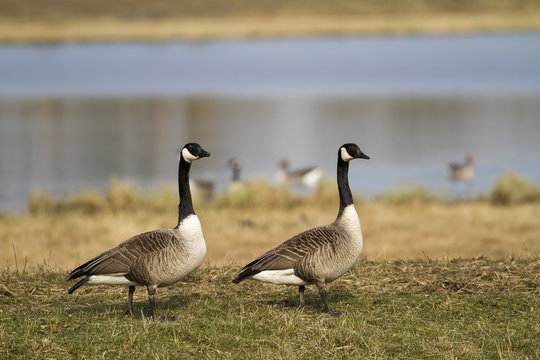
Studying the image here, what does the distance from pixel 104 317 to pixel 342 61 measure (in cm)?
7687

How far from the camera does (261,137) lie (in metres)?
40.9

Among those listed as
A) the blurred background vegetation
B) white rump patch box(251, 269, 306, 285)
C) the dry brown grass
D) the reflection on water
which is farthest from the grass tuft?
the blurred background vegetation

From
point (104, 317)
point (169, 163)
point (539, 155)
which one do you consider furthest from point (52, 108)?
point (104, 317)

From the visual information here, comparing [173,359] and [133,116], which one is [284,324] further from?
[133,116]

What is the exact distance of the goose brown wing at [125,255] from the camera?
758cm

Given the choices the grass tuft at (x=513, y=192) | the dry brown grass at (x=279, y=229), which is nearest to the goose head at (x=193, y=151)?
the dry brown grass at (x=279, y=229)

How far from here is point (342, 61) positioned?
3263 inches

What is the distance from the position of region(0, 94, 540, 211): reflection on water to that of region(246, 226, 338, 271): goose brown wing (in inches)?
657

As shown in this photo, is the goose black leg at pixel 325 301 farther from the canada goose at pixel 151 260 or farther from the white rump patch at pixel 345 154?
the white rump patch at pixel 345 154

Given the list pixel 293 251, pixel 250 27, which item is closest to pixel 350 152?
pixel 293 251

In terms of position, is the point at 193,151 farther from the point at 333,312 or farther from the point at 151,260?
the point at 333,312

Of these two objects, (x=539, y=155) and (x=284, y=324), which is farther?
(x=539, y=155)

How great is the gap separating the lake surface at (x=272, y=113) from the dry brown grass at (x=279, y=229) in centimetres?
555

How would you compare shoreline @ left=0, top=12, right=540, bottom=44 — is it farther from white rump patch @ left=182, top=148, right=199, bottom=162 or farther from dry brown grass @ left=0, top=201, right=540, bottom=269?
white rump patch @ left=182, top=148, right=199, bottom=162
